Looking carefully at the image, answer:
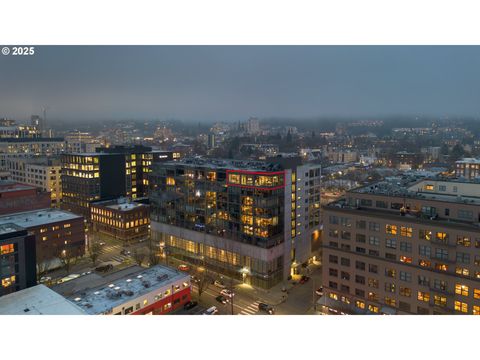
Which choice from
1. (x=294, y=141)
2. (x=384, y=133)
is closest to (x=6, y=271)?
(x=294, y=141)

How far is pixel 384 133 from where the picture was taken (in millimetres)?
143375

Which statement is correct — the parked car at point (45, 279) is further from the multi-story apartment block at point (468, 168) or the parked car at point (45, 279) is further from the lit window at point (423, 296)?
the multi-story apartment block at point (468, 168)

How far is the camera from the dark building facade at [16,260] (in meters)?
27.5

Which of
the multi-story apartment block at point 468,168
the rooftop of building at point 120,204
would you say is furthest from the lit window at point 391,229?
the multi-story apartment block at point 468,168

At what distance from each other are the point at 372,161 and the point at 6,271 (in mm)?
107945

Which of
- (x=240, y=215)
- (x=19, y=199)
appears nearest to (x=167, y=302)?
(x=240, y=215)

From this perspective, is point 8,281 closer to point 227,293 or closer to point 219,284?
point 219,284

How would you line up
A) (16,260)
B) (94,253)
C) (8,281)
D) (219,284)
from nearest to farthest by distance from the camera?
1. (8,281)
2. (16,260)
3. (219,284)
4. (94,253)

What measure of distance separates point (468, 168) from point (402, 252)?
60981mm

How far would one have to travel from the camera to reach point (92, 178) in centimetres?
5575

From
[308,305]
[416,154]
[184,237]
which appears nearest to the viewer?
[308,305]

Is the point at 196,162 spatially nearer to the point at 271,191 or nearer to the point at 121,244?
the point at 271,191

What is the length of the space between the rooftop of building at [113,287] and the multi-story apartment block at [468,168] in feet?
224

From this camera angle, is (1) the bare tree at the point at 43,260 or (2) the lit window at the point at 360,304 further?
(1) the bare tree at the point at 43,260
